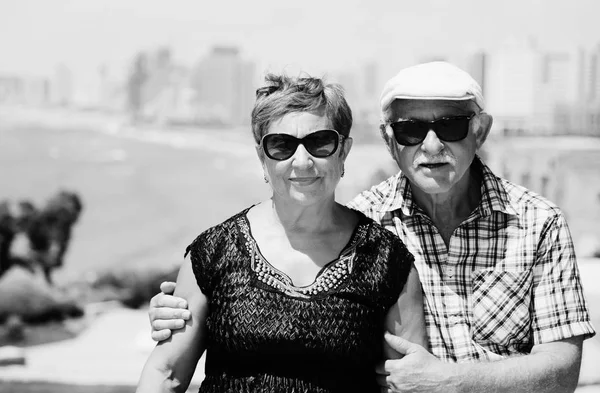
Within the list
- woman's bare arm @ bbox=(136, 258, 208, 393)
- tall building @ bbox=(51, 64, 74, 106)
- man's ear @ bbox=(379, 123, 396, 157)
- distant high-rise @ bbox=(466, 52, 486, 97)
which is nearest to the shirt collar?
man's ear @ bbox=(379, 123, 396, 157)

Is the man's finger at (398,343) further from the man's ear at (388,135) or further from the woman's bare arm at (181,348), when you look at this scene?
the man's ear at (388,135)

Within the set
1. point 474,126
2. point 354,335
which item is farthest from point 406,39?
point 354,335

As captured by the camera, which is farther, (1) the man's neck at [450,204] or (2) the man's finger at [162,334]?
(1) the man's neck at [450,204]

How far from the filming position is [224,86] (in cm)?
840

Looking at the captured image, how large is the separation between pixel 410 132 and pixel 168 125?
6.56 metres

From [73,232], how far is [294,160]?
21.2 ft

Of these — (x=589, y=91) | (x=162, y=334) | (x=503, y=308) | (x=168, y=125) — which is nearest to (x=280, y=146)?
(x=162, y=334)

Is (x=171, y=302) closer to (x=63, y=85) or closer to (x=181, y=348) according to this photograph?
(x=181, y=348)

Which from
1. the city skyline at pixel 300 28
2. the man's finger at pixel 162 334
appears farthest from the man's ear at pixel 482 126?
the city skyline at pixel 300 28

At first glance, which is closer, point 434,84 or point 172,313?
point 172,313

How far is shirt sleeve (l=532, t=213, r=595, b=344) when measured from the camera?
198cm

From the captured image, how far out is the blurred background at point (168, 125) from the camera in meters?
7.71

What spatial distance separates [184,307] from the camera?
184 centimetres

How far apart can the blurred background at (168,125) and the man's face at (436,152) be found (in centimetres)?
545
